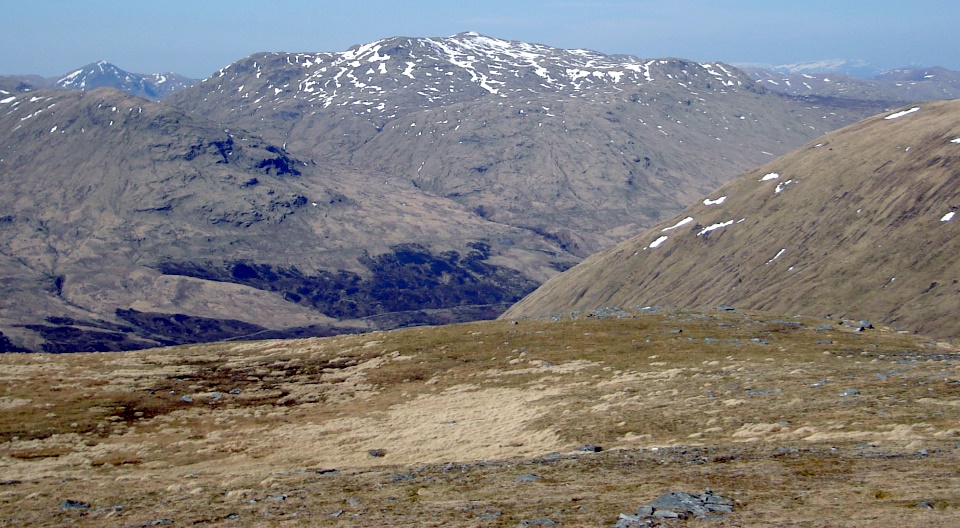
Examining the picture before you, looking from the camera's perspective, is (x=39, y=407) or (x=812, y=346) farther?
(x=812, y=346)

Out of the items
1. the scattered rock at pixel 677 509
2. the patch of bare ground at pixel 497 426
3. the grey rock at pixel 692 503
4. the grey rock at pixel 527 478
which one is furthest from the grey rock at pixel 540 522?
the grey rock at pixel 527 478

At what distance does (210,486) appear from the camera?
38969 millimetres

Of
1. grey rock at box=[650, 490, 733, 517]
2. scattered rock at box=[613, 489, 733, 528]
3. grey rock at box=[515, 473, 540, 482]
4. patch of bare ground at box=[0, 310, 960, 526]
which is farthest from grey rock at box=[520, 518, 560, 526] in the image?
grey rock at box=[515, 473, 540, 482]

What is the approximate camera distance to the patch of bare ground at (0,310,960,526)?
3045cm

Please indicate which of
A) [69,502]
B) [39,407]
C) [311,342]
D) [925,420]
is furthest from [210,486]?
[311,342]

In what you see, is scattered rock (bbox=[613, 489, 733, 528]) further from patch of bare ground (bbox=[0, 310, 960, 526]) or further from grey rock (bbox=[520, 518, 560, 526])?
grey rock (bbox=[520, 518, 560, 526])

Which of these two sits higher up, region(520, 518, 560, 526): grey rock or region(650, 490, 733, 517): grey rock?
region(650, 490, 733, 517): grey rock

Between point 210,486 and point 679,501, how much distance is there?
23.4 m

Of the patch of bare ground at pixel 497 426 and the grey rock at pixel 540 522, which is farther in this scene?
the patch of bare ground at pixel 497 426

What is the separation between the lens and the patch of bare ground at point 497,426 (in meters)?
30.5

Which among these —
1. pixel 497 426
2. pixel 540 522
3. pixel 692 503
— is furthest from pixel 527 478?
pixel 497 426

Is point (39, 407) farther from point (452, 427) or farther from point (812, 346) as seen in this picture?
point (812, 346)

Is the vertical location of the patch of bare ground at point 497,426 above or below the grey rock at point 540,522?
below

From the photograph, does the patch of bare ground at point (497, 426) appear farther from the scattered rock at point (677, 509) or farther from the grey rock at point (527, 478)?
the scattered rock at point (677, 509)
